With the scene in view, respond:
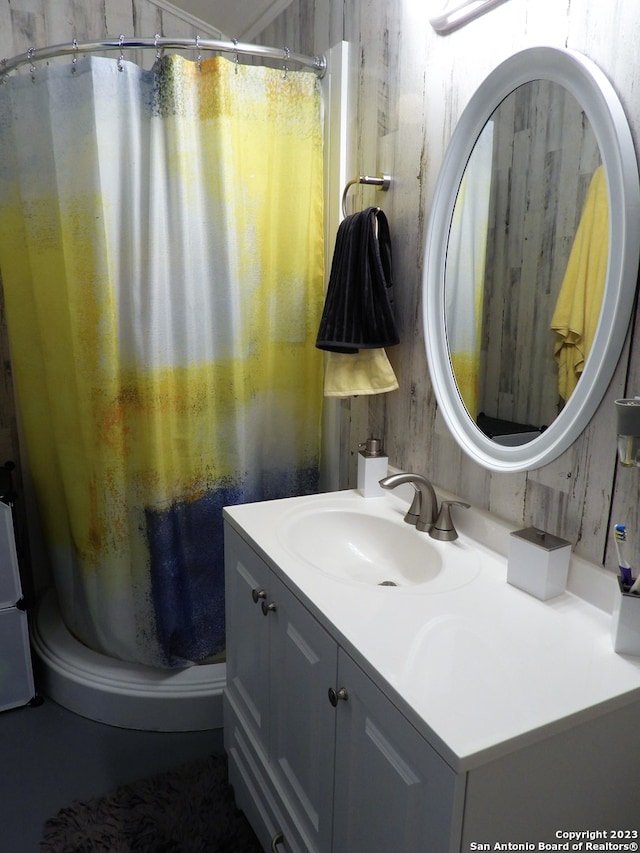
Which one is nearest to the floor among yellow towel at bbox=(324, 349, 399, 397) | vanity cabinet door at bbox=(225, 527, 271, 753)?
vanity cabinet door at bbox=(225, 527, 271, 753)

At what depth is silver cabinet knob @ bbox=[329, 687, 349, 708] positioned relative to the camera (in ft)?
3.30

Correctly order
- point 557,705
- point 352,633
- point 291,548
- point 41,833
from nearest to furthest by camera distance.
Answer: point 557,705 → point 352,633 → point 291,548 → point 41,833

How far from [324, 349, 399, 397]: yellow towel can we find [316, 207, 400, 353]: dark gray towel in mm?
55

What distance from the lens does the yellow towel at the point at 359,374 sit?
1.64 metres

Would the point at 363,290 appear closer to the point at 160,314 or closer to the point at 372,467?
the point at 372,467

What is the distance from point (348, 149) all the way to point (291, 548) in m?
1.18

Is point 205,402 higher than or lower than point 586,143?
lower

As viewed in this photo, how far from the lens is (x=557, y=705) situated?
832mm

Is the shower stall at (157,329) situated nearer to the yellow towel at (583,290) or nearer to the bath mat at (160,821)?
the bath mat at (160,821)

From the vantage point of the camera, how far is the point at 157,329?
1.73 m

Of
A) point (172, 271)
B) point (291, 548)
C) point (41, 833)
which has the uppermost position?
point (172, 271)

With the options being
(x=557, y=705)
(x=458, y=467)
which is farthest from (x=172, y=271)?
(x=557, y=705)

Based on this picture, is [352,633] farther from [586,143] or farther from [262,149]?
[262,149]

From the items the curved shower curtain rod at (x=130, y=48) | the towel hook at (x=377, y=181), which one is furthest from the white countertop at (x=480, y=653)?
the curved shower curtain rod at (x=130, y=48)
